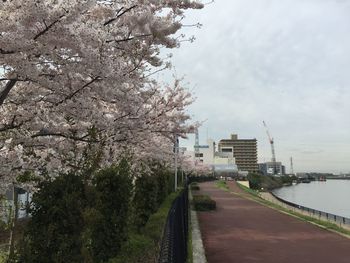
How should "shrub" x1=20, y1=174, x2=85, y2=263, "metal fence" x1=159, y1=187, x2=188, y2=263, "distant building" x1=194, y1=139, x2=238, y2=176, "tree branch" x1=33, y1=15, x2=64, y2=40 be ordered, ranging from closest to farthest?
"metal fence" x1=159, y1=187, x2=188, y2=263
"tree branch" x1=33, y1=15, x2=64, y2=40
"shrub" x1=20, y1=174, x2=85, y2=263
"distant building" x1=194, y1=139, x2=238, y2=176

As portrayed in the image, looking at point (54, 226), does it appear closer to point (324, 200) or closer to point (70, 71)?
point (70, 71)

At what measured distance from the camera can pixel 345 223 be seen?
2389cm

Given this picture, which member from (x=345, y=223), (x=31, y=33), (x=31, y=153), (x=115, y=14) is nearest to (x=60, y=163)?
(x=31, y=153)

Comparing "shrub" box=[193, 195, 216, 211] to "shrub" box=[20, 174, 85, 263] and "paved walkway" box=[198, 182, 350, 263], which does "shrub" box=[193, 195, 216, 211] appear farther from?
"shrub" box=[20, 174, 85, 263]

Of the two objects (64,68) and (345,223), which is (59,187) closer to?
(64,68)

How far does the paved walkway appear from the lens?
12.5 metres

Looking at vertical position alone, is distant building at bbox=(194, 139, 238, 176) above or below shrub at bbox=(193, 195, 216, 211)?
above

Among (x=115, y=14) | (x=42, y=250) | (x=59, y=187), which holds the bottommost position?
(x=42, y=250)

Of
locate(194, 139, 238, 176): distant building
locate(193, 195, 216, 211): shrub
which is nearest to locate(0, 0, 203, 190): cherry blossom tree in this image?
locate(193, 195, 216, 211): shrub

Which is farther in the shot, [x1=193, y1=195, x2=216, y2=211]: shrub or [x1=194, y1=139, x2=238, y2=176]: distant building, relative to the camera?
[x1=194, y1=139, x2=238, y2=176]: distant building

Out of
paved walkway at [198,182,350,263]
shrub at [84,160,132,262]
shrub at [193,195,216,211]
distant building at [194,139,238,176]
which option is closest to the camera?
shrub at [84,160,132,262]

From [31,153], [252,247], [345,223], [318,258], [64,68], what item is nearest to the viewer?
[64,68]

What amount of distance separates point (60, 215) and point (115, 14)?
11.8ft

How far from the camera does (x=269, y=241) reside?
15594 mm
